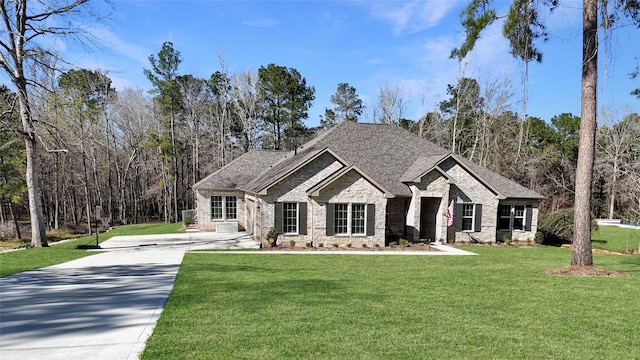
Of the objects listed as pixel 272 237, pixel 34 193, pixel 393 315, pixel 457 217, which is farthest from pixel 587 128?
pixel 34 193

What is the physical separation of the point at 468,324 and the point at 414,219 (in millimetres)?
13776

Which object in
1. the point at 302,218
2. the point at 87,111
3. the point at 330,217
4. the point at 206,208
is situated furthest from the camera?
the point at 87,111

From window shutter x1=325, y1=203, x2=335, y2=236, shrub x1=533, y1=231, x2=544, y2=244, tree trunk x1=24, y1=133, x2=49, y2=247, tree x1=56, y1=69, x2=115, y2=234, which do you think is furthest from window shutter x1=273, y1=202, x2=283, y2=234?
shrub x1=533, y1=231, x2=544, y2=244

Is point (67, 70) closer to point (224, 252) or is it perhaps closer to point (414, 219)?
point (224, 252)

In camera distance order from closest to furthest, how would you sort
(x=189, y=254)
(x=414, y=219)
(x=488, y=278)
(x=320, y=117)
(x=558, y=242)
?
(x=488, y=278) → (x=189, y=254) → (x=414, y=219) → (x=558, y=242) → (x=320, y=117)

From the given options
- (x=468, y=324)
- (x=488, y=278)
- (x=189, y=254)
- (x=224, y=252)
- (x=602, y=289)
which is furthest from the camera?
(x=224, y=252)

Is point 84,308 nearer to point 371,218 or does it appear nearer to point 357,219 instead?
point 357,219

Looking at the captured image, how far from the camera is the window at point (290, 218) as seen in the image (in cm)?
1766

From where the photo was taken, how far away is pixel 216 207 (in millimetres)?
23703

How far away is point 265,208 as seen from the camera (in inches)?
685

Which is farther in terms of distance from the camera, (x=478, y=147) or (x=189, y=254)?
(x=478, y=147)

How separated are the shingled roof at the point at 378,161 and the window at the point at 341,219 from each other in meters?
2.77

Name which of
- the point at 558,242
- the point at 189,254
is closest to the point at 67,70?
the point at 189,254

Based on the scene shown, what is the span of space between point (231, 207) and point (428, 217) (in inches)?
508
